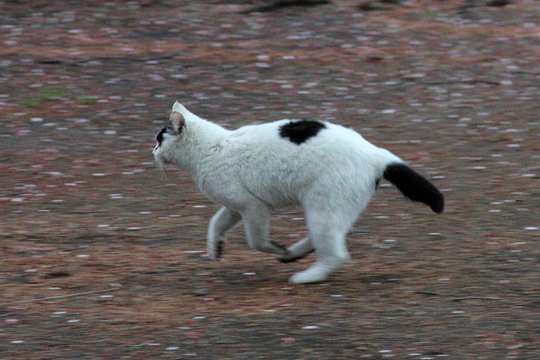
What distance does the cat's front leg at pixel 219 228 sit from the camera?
6.52 m

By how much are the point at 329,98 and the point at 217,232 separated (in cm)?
492

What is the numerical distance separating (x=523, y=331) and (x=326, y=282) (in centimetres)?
142

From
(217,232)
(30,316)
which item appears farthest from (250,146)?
(30,316)

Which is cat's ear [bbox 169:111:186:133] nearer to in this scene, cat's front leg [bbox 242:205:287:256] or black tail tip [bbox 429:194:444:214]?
cat's front leg [bbox 242:205:287:256]

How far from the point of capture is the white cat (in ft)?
19.9

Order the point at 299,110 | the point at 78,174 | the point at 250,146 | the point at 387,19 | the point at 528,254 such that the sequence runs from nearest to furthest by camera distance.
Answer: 1. the point at 250,146
2. the point at 528,254
3. the point at 78,174
4. the point at 299,110
5. the point at 387,19

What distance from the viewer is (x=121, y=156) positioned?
9594 millimetres

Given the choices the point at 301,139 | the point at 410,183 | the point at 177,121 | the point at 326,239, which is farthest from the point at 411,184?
the point at 177,121

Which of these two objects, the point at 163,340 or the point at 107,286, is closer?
the point at 163,340

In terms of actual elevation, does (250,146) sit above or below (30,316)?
above

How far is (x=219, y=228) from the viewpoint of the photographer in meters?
6.55

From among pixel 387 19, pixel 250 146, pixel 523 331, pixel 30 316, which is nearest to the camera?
pixel 523 331

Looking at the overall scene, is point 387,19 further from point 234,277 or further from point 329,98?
point 234,277

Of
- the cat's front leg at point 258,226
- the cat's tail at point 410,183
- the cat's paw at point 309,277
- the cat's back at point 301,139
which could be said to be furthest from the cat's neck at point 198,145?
the cat's tail at point 410,183
